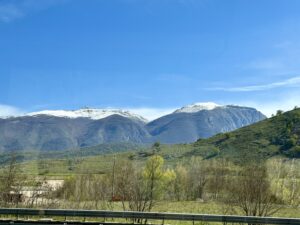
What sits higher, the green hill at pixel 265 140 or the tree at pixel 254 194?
the green hill at pixel 265 140

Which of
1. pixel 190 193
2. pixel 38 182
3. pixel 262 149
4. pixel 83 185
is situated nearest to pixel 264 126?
pixel 262 149

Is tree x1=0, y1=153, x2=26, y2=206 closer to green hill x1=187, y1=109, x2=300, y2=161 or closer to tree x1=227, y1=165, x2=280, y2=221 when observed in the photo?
tree x1=227, y1=165, x2=280, y2=221

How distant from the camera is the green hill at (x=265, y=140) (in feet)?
494

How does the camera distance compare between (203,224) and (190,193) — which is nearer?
(203,224)

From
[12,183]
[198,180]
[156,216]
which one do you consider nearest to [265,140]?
[198,180]

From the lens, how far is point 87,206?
33.9 m

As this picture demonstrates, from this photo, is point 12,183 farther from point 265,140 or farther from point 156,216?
point 265,140

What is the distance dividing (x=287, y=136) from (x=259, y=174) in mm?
137927

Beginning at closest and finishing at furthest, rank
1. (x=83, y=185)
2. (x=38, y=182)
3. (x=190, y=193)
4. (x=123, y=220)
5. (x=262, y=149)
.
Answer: (x=123, y=220) → (x=38, y=182) → (x=83, y=185) → (x=190, y=193) → (x=262, y=149)

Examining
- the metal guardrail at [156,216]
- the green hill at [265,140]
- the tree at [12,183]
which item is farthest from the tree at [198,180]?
the green hill at [265,140]

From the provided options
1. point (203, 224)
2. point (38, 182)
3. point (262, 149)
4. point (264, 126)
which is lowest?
point (203, 224)

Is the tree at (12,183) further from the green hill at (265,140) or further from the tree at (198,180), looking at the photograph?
the green hill at (265,140)

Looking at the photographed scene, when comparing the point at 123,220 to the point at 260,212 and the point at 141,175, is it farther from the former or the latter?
the point at 141,175

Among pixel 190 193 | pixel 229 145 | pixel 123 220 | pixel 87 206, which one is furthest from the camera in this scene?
pixel 229 145
